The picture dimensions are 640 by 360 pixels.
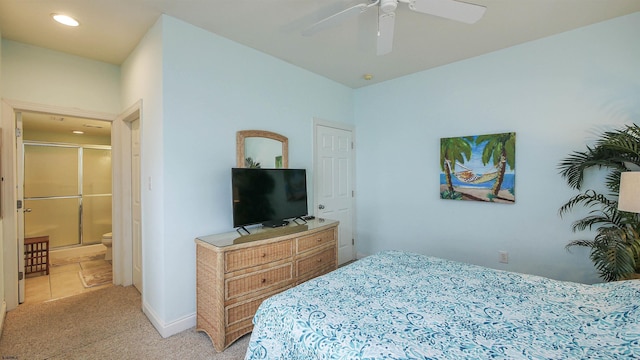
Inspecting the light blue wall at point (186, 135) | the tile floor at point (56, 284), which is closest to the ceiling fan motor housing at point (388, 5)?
the light blue wall at point (186, 135)

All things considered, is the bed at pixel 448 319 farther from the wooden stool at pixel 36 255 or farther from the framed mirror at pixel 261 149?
the wooden stool at pixel 36 255

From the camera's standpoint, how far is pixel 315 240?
2783mm

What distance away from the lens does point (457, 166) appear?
10.7ft

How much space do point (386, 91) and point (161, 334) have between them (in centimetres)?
374

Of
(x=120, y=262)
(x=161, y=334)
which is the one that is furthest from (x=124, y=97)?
(x=161, y=334)

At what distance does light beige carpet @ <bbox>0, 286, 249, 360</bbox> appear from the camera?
2.06 metres

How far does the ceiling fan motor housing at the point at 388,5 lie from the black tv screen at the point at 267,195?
166 centimetres

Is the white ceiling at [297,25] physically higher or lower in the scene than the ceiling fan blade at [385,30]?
higher

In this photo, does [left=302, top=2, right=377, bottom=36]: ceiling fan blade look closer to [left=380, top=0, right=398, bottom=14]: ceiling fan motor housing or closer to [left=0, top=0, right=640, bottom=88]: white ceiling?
[left=380, top=0, right=398, bottom=14]: ceiling fan motor housing

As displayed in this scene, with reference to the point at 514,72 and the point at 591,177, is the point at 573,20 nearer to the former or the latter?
the point at 514,72

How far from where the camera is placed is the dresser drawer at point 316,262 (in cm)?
262

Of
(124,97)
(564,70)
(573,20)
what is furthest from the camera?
(124,97)

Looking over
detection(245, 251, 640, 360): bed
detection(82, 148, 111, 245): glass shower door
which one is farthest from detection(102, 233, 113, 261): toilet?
detection(245, 251, 640, 360): bed

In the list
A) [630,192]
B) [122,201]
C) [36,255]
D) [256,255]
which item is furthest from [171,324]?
[630,192]
